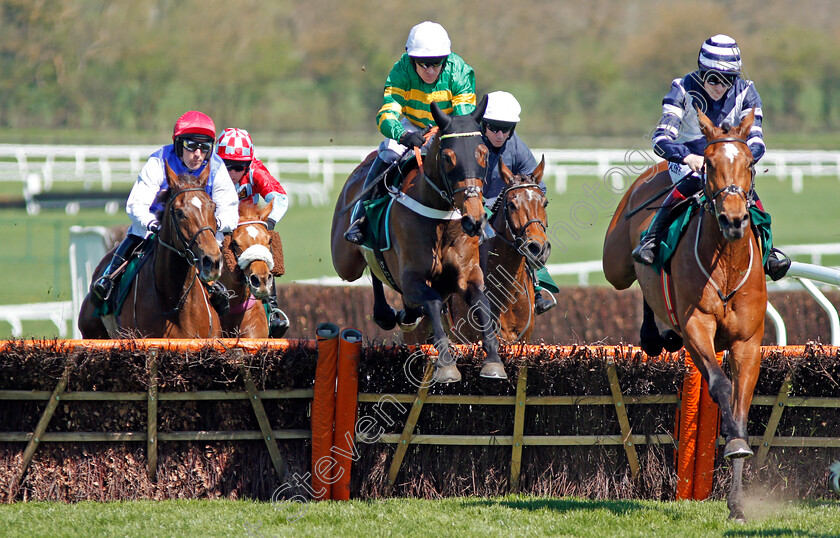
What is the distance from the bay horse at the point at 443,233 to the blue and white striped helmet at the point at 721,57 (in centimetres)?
140

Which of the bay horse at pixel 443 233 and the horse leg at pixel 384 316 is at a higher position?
the bay horse at pixel 443 233


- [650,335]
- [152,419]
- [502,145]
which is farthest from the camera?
[502,145]

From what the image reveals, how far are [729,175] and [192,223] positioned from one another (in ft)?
9.94

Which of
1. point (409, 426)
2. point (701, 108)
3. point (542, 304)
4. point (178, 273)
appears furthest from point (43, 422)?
point (701, 108)

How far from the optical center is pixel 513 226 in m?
6.67

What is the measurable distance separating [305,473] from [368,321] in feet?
18.1

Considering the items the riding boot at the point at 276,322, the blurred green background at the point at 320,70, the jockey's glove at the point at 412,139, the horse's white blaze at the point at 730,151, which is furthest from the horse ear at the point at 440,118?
the blurred green background at the point at 320,70

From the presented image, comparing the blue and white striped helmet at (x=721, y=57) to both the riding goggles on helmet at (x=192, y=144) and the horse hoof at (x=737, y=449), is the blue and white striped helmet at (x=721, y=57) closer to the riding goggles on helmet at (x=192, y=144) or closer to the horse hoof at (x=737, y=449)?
the horse hoof at (x=737, y=449)

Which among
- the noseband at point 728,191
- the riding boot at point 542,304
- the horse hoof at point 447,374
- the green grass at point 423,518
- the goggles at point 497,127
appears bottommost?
the green grass at point 423,518

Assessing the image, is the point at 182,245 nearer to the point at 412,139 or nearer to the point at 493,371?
the point at 412,139

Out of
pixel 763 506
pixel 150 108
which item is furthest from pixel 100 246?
pixel 150 108

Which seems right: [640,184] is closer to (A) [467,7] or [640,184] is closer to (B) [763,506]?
(B) [763,506]

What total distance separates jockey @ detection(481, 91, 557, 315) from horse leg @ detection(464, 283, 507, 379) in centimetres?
127

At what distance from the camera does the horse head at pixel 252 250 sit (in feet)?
21.5
